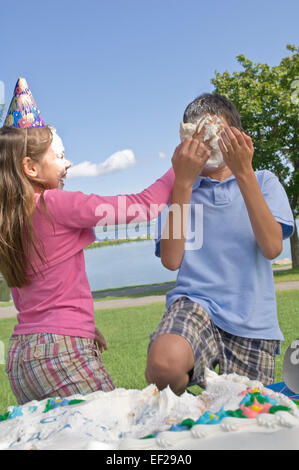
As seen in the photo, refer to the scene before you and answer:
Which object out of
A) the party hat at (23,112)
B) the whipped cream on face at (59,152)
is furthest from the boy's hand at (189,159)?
the party hat at (23,112)

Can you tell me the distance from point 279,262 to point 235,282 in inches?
1115

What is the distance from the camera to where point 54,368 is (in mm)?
2277

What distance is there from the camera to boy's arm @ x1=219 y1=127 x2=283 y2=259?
2381 millimetres

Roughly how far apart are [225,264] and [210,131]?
2.19 ft

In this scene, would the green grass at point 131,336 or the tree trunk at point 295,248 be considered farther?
the tree trunk at point 295,248

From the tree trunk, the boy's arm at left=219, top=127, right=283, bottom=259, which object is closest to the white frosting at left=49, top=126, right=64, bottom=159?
the boy's arm at left=219, top=127, right=283, bottom=259

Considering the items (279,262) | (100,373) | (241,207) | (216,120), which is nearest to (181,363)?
(100,373)

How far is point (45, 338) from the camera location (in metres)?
2.35

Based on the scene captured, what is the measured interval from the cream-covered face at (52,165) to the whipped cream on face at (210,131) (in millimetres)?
593

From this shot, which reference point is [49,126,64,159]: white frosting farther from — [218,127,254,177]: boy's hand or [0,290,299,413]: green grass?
[0,290,299,413]: green grass

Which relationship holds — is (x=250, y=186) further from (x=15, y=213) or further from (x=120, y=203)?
(x=15, y=213)

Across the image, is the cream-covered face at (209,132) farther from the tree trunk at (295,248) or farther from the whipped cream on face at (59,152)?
the tree trunk at (295,248)

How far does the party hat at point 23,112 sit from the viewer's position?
2609mm
